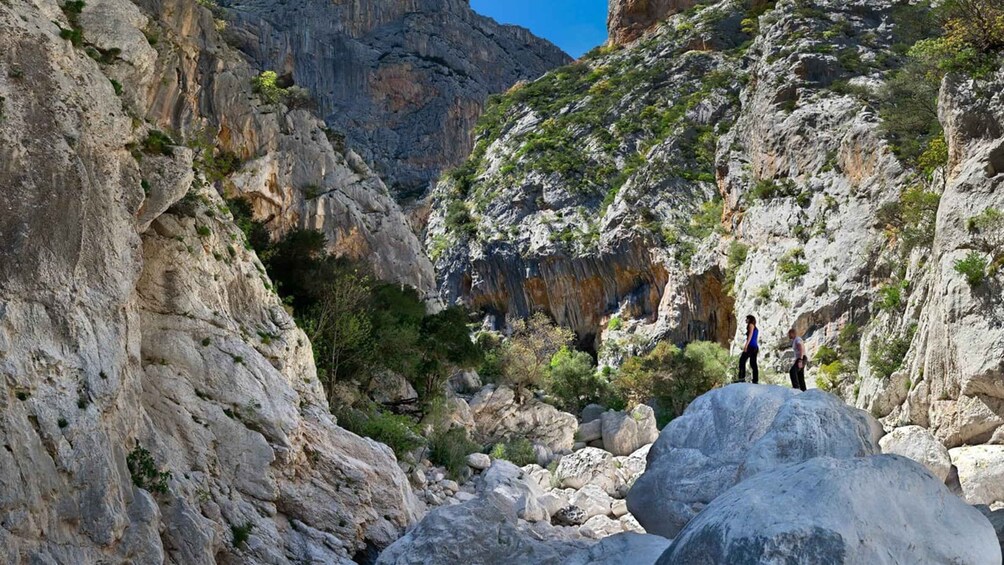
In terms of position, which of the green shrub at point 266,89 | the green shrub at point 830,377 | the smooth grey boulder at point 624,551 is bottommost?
the smooth grey boulder at point 624,551

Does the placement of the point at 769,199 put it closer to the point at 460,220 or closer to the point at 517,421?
the point at 517,421

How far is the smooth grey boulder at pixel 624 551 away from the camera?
8.79 meters

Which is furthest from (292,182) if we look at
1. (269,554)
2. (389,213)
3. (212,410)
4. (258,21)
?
(258,21)

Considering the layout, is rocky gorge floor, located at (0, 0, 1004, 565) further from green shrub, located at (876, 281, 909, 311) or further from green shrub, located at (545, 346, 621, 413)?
green shrub, located at (545, 346, 621, 413)

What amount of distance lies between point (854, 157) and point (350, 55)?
198 ft

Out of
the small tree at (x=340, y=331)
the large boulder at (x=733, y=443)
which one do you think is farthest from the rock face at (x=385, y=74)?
the large boulder at (x=733, y=443)

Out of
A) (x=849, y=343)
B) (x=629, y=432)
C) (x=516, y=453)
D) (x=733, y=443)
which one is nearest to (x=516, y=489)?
(x=733, y=443)

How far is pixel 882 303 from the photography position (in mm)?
27844

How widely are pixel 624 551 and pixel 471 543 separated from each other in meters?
2.68

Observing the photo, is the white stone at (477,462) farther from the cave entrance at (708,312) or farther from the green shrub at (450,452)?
the cave entrance at (708,312)

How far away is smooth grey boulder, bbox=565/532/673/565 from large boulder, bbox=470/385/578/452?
21.6 metres

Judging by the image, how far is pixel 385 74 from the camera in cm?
8531

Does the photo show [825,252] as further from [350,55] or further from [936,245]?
[350,55]

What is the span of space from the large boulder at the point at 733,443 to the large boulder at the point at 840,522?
464 centimetres
